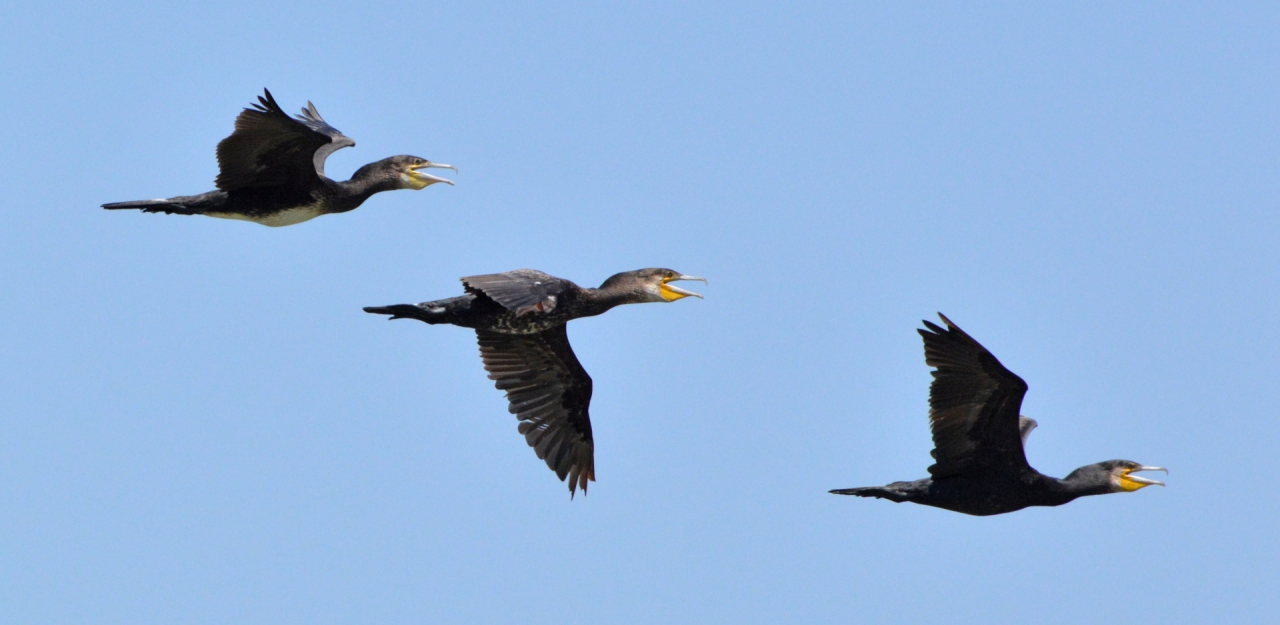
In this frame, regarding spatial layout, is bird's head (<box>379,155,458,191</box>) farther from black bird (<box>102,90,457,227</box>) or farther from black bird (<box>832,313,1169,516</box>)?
black bird (<box>832,313,1169,516</box>)

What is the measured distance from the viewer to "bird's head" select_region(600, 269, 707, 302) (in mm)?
15586

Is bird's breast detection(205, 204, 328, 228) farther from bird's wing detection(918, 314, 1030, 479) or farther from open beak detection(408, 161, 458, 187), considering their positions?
bird's wing detection(918, 314, 1030, 479)

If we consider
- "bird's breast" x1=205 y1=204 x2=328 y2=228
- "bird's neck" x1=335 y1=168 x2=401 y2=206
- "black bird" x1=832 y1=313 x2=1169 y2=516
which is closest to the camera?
"black bird" x1=832 y1=313 x2=1169 y2=516

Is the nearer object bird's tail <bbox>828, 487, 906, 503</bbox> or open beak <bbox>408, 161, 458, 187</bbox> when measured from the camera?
bird's tail <bbox>828, 487, 906, 503</bbox>

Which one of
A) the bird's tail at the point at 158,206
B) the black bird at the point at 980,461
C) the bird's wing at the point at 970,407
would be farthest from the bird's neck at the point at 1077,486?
the bird's tail at the point at 158,206

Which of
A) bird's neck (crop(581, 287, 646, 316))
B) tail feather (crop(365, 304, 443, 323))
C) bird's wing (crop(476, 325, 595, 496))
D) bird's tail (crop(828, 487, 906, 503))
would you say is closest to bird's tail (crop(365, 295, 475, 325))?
tail feather (crop(365, 304, 443, 323))

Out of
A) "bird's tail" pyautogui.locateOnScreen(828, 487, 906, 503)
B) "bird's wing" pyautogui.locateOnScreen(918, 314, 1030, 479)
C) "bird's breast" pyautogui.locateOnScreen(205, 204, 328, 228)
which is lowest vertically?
"bird's tail" pyautogui.locateOnScreen(828, 487, 906, 503)

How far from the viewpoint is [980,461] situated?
47.9 feet

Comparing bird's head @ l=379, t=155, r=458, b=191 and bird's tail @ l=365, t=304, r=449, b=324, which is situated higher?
bird's head @ l=379, t=155, r=458, b=191

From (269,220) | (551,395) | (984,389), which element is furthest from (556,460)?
(984,389)

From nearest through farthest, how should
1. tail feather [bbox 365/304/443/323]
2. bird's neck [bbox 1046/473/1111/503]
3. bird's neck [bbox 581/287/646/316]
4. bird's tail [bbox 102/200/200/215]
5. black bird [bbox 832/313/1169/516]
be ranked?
black bird [bbox 832/313/1169/516] < bird's neck [bbox 1046/473/1111/503] < tail feather [bbox 365/304/443/323] < bird's neck [bbox 581/287/646/316] < bird's tail [bbox 102/200/200/215]

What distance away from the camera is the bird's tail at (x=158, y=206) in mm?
16156

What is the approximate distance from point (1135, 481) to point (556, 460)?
19.0 ft

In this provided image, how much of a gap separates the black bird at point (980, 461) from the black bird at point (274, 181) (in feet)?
19.2
